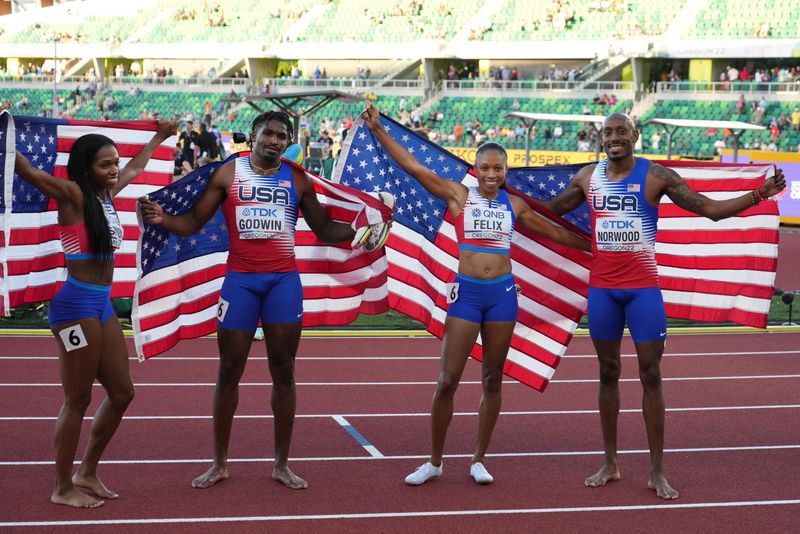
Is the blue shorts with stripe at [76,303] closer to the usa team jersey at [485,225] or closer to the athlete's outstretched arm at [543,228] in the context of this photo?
the usa team jersey at [485,225]

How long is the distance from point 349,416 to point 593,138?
26.7 metres

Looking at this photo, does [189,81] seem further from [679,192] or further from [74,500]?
[74,500]

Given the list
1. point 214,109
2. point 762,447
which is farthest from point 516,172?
point 214,109

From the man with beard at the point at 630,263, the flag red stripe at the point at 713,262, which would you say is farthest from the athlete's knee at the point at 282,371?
the flag red stripe at the point at 713,262

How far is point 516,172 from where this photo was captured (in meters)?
7.63

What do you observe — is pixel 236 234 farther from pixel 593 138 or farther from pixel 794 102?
pixel 794 102

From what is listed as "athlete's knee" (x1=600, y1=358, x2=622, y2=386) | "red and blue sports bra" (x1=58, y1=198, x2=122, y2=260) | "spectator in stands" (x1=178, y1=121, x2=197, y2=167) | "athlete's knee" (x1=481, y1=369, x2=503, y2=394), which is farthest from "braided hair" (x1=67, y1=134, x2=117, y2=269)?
"spectator in stands" (x1=178, y1=121, x2=197, y2=167)

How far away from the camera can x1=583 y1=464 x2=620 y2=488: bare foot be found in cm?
669

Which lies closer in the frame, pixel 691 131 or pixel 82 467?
pixel 82 467

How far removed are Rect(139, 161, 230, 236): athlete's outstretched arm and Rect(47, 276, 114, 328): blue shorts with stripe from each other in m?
Result: 0.68

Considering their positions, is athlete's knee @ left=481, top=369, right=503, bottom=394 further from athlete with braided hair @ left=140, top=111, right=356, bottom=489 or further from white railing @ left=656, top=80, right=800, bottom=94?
white railing @ left=656, top=80, right=800, bottom=94

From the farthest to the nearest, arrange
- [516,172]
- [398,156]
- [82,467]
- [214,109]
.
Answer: [214,109] → [516,172] → [398,156] → [82,467]

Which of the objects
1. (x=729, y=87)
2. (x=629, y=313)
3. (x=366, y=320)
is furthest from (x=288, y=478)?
(x=729, y=87)

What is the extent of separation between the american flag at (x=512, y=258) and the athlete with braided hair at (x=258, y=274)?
1119 mm
